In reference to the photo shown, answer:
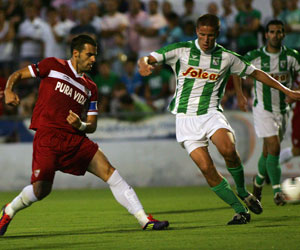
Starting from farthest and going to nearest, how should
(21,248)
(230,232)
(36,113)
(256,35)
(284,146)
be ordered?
(256,35) → (284,146) → (36,113) → (230,232) → (21,248)

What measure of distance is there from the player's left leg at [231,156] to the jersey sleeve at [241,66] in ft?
2.16

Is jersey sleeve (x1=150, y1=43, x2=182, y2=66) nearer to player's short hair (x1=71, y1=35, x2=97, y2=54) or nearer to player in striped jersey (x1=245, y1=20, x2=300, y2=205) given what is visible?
player's short hair (x1=71, y1=35, x2=97, y2=54)

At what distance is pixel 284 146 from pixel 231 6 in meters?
3.65

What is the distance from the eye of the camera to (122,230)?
6.84 metres

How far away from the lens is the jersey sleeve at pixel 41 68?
21.5 ft

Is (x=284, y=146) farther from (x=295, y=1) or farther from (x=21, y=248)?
(x=21, y=248)

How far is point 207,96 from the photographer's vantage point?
739 centimetres

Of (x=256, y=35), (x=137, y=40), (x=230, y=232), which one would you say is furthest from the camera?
(x=137, y=40)

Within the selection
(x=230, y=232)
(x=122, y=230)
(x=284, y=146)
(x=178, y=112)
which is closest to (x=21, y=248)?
(x=122, y=230)

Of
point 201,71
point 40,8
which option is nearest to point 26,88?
point 40,8

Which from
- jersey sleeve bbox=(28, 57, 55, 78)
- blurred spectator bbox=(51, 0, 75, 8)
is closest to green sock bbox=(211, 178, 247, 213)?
jersey sleeve bbox=(28, 57, 55, 78)

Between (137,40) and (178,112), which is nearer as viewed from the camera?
(178,112)

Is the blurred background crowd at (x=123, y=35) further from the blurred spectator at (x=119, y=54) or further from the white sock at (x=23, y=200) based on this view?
the white sock at (x=23, y=200)

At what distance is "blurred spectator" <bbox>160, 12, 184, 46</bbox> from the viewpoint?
590 inches
